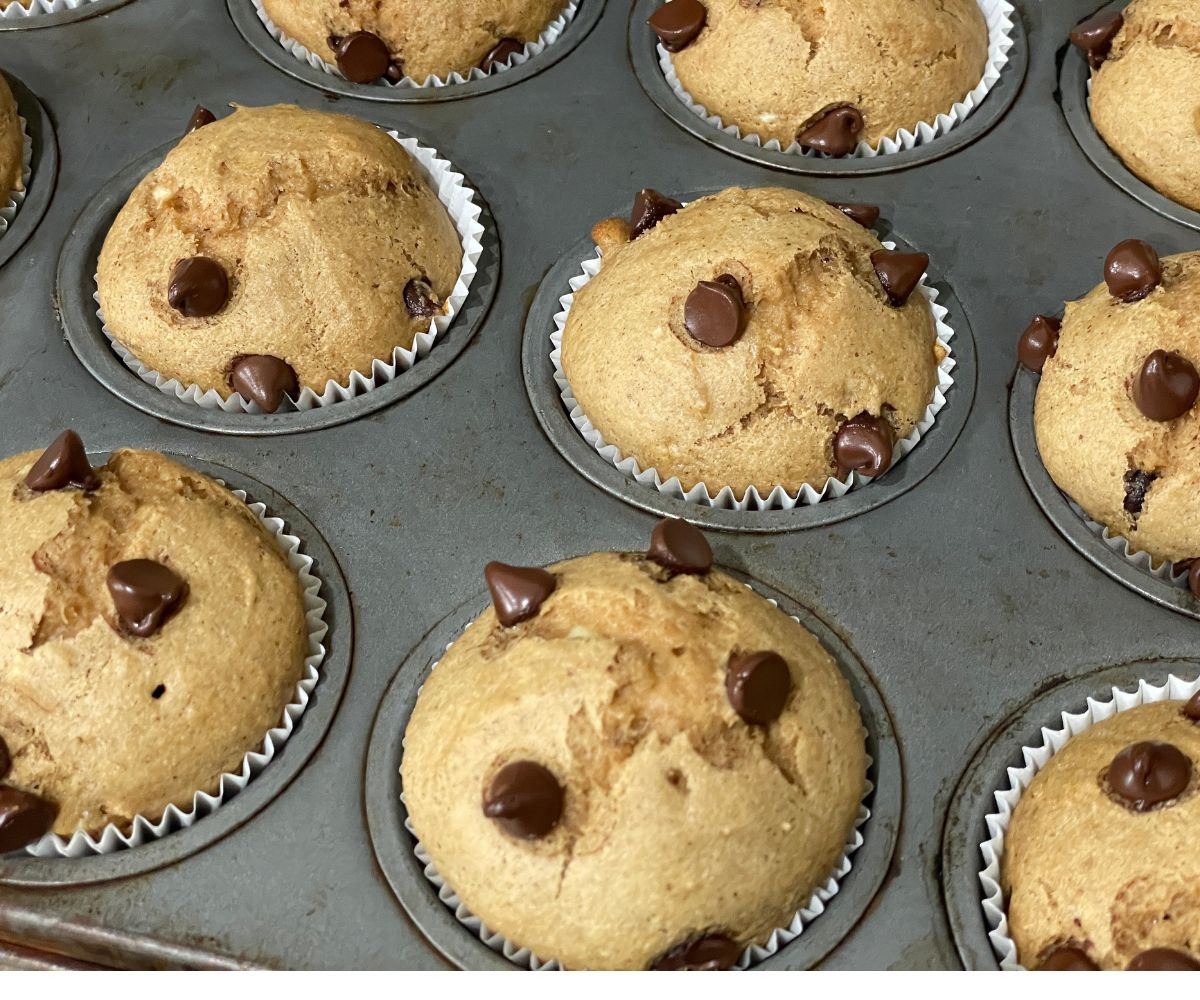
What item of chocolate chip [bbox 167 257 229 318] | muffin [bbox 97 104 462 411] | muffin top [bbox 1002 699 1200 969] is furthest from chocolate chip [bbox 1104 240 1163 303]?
chocolate chip [bbox 167 257 229 318]

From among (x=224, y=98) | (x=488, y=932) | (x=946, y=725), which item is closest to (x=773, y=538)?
(x=946, y=725)

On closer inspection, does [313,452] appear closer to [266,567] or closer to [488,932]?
[266,567]

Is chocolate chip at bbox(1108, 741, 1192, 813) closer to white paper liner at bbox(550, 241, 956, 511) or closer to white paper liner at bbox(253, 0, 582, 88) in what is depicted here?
white paper liner at bbox(550, 241, 956, 511)

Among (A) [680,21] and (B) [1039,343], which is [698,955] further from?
(A) [680,21]

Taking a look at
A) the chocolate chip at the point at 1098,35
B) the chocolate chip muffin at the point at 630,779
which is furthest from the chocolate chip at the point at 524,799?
the chocolate chip at the point at 1098,35

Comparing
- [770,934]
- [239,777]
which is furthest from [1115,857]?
[239,777]

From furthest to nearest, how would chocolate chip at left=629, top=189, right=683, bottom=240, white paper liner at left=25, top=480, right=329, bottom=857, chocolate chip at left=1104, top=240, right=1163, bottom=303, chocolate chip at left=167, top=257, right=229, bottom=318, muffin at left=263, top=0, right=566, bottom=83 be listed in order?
muffin at left=263, top=0, right=566, bottom=83 < chocolate chip at left=629, top=189, right=683, bottom=240 < chocolate chip at left=167, top=257, right=229, bottom=318 < chocolate chip at left=1104, top=240, right=1163, bottom=303 < white paper liner at left=25, top=480, right=329, bottom=857

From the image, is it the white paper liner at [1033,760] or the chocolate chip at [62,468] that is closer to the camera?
the white paper liner at [1033,760]

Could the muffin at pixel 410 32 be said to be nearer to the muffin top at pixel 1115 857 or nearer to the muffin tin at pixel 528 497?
the muffin tin at pixel 528 497
